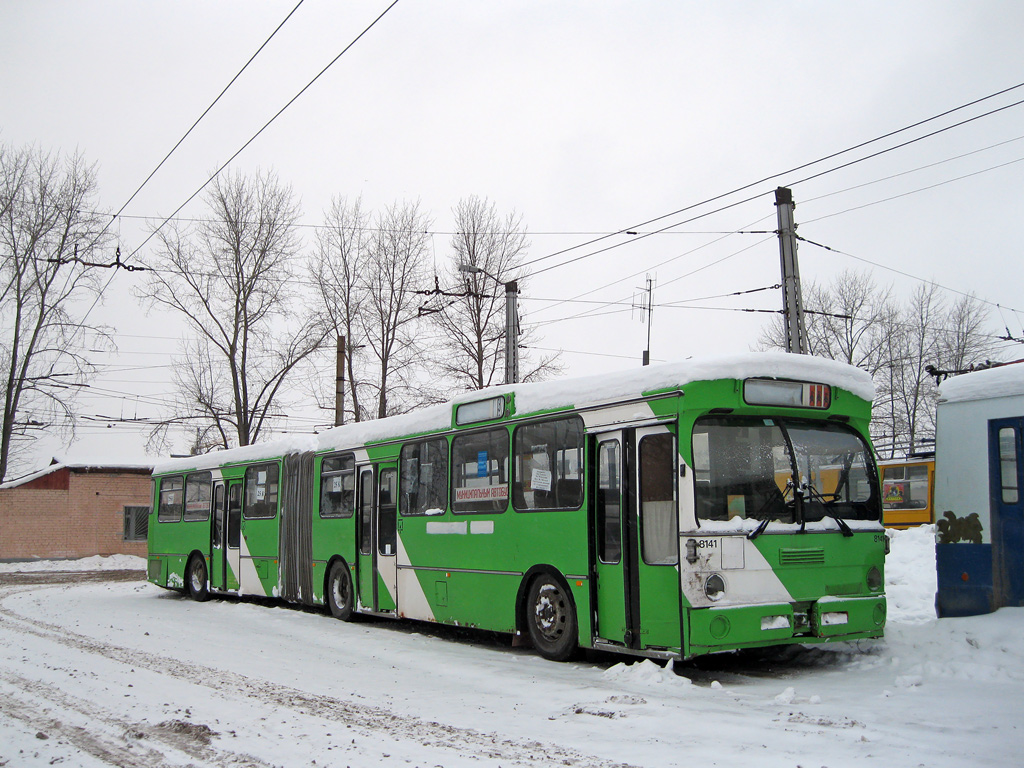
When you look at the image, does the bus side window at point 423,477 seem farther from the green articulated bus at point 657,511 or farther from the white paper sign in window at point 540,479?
the white paper sign in window at point 540,479

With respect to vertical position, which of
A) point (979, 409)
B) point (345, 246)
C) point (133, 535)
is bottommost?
point (133, 535)

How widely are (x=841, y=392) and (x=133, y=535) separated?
34.4 m

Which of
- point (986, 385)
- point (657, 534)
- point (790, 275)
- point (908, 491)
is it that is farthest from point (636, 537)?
point (908, 491)

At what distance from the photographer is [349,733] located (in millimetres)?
6359

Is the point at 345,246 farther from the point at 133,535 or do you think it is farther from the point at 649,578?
the point at 649,578

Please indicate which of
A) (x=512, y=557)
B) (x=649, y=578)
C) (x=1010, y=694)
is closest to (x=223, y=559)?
(x=512, y=557)

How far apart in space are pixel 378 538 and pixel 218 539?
6.75 meters

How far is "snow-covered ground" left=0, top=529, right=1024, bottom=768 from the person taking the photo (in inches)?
226

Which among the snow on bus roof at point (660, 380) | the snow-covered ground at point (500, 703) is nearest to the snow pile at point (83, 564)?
the snow-covered ground at point (500, 703)

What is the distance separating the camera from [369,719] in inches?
269

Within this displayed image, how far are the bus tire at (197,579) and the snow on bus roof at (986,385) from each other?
14966 mm

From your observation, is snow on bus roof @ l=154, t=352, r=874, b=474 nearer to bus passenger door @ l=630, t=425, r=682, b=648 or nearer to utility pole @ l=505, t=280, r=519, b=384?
bus passenger door @ l=630, t=425, r=682, b=648

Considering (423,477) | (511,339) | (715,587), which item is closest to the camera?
(715,587)

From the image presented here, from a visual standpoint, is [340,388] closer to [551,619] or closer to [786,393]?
[551,619]
